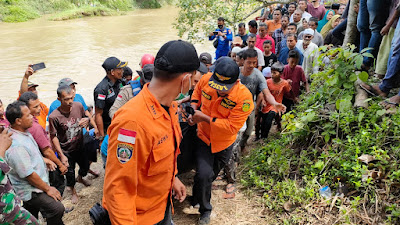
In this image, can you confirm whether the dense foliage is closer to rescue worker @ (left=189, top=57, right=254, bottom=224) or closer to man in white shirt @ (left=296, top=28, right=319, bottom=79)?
rescue worker @ (left=189, top=57, right=254, bottom=224)

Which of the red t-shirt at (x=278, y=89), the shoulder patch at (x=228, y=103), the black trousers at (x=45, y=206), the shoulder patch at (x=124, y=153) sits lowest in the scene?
the black trousers at (x=45, y=206)

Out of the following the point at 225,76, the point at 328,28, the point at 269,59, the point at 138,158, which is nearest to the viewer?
the point at 138,158

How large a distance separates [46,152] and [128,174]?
1867 millimetres

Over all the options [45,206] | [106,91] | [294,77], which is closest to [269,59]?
[294,77]

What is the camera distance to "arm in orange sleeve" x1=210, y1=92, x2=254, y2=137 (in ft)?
10.4

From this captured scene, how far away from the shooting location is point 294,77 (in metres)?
5.04

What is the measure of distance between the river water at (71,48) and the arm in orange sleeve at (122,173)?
27.1ft

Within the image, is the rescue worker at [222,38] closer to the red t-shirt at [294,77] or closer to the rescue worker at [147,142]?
the red t-shirt at [294,77]

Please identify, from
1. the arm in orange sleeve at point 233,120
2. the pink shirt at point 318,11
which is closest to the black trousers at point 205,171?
the arm in orange sleeve at point 233,120

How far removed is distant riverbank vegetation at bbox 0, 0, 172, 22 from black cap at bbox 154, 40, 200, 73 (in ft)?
96.1

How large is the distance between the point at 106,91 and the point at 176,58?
105 inches

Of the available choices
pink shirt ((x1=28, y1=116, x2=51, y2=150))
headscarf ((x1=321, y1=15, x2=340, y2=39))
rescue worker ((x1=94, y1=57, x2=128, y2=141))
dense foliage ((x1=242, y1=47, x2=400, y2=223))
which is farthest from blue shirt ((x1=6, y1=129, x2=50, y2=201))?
headscarf ((x1=321, y1=15, x2=340, y2=39))

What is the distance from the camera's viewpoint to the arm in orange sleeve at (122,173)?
5.41ft

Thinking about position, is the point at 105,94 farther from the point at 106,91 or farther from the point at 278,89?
the point at 278,89
